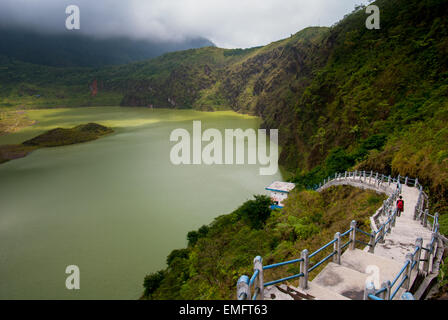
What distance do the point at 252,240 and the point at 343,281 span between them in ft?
39.3

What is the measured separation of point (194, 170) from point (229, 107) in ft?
393

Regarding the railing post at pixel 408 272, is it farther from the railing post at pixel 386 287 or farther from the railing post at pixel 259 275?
the railing post at pixel 259 275

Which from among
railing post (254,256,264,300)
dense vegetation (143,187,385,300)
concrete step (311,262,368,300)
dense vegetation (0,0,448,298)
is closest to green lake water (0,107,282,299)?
dense vegetation (143,187,385,300)

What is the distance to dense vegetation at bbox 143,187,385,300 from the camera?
531 inches

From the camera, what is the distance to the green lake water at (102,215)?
1747cm

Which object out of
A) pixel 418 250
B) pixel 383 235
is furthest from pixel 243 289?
pixel 383 235

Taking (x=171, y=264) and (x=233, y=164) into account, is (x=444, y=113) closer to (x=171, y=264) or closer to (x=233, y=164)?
(x=171, y=264)

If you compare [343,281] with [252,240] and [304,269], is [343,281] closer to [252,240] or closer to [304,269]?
[304,269]

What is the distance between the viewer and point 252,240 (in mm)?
17312

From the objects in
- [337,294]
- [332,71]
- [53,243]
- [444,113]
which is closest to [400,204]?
[337,294]

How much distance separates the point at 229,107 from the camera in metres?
153

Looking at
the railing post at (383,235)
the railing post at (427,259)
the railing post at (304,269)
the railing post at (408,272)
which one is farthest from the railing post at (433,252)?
the railing post at (304,269)

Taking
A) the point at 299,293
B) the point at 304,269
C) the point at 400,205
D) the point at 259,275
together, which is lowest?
the point at 299,293

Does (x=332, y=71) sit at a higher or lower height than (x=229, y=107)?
lower
